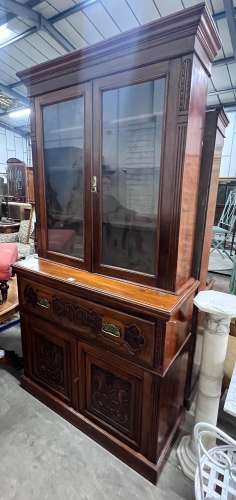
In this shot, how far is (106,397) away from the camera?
4.49 ft

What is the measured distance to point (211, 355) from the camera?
1.22 m

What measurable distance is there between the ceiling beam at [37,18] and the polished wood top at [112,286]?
3022 mm

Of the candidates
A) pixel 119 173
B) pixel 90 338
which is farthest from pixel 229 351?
pixel 119 173

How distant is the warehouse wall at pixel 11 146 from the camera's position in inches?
352

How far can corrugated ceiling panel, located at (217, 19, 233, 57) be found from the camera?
292 centimetres

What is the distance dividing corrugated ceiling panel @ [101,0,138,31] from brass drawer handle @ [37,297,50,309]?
3009mm

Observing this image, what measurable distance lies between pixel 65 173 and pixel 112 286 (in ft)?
2.28

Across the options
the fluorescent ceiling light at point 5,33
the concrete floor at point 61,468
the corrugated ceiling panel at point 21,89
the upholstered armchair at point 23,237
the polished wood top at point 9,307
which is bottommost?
the concrete floor at point 61,468

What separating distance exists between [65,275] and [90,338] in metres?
0.35

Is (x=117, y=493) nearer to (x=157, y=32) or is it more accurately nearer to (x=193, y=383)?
(x=193, y=383)

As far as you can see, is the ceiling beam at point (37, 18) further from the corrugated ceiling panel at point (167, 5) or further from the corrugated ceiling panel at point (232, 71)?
the corrugated ceiling panel at point (232, 71)

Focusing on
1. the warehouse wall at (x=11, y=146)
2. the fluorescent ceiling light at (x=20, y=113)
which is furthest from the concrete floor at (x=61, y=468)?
the warehouse wall at (x=11, y=146)

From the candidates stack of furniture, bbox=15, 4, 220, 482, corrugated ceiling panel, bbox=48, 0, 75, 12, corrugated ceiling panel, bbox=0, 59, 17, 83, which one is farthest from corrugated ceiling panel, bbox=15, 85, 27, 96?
stack of furniture, bbox=15, 4, 220, 482

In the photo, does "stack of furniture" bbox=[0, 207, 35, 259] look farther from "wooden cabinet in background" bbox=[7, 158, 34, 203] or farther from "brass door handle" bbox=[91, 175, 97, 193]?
"wooden cabinet in background" bbox=[7, 158, 34, 203]
